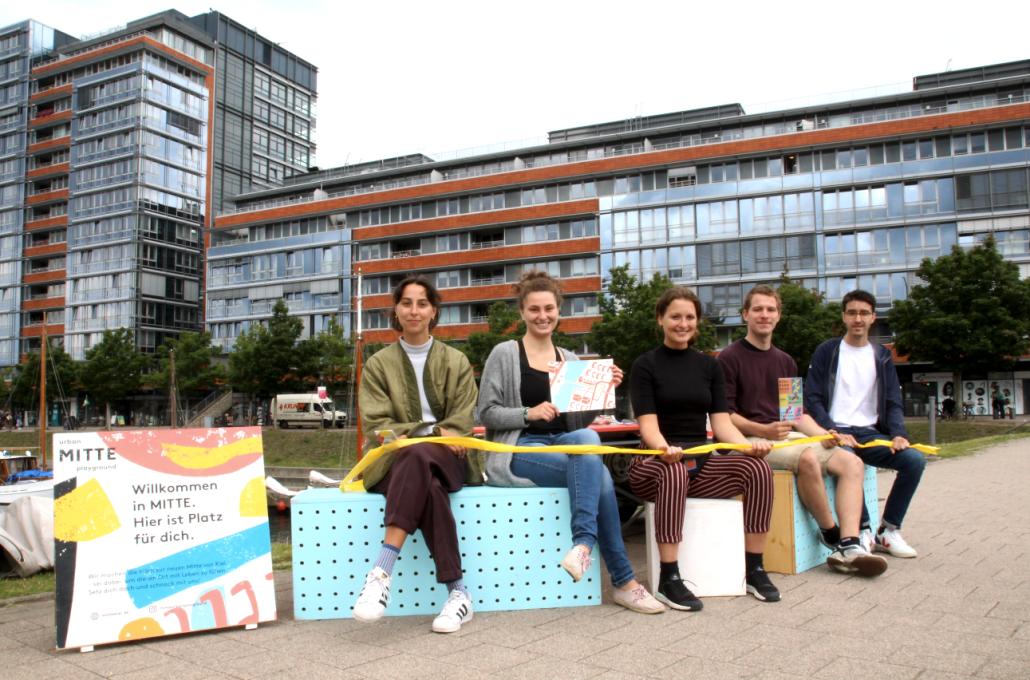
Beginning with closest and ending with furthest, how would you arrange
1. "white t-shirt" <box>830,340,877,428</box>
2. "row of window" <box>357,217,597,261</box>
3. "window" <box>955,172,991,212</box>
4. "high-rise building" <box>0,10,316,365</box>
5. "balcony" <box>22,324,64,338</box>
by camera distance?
1. "white t-shirt" <box>830,340,877,428</box>
2. "window" <box>955,172,991,212</box>
3. "row of window" <box>357,217,597,261</box>
4. "high-rise building" <box>0,10,316,365</box>
5. "balcony" <box>22,324,64,338</box>

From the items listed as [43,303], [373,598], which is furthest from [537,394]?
[43,303]

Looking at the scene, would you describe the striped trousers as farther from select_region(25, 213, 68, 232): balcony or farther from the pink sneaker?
select_region(25, 213, 68, 232): balcony

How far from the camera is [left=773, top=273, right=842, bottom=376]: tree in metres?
35.3

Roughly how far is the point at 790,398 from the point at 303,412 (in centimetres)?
4734

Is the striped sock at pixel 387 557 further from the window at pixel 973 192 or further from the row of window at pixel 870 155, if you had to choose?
the window at pixel 973 192

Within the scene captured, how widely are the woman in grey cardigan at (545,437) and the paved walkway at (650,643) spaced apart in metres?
0.30

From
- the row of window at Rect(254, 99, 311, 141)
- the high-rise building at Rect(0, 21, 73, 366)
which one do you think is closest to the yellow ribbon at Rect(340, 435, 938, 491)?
the high-rise building at Rect(0, 21, 73, 366)

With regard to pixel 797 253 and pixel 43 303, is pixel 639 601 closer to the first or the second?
pixel 797 253

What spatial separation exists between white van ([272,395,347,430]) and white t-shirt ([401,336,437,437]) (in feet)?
150

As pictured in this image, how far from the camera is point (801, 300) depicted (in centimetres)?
3625

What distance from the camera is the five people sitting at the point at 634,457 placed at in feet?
14.1

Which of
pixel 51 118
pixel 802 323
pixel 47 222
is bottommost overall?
pixel 802 323

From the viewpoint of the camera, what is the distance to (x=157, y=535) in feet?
13.7

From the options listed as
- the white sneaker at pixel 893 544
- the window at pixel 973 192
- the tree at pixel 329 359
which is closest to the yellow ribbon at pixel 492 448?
the white sneaker at pixel 893 544
